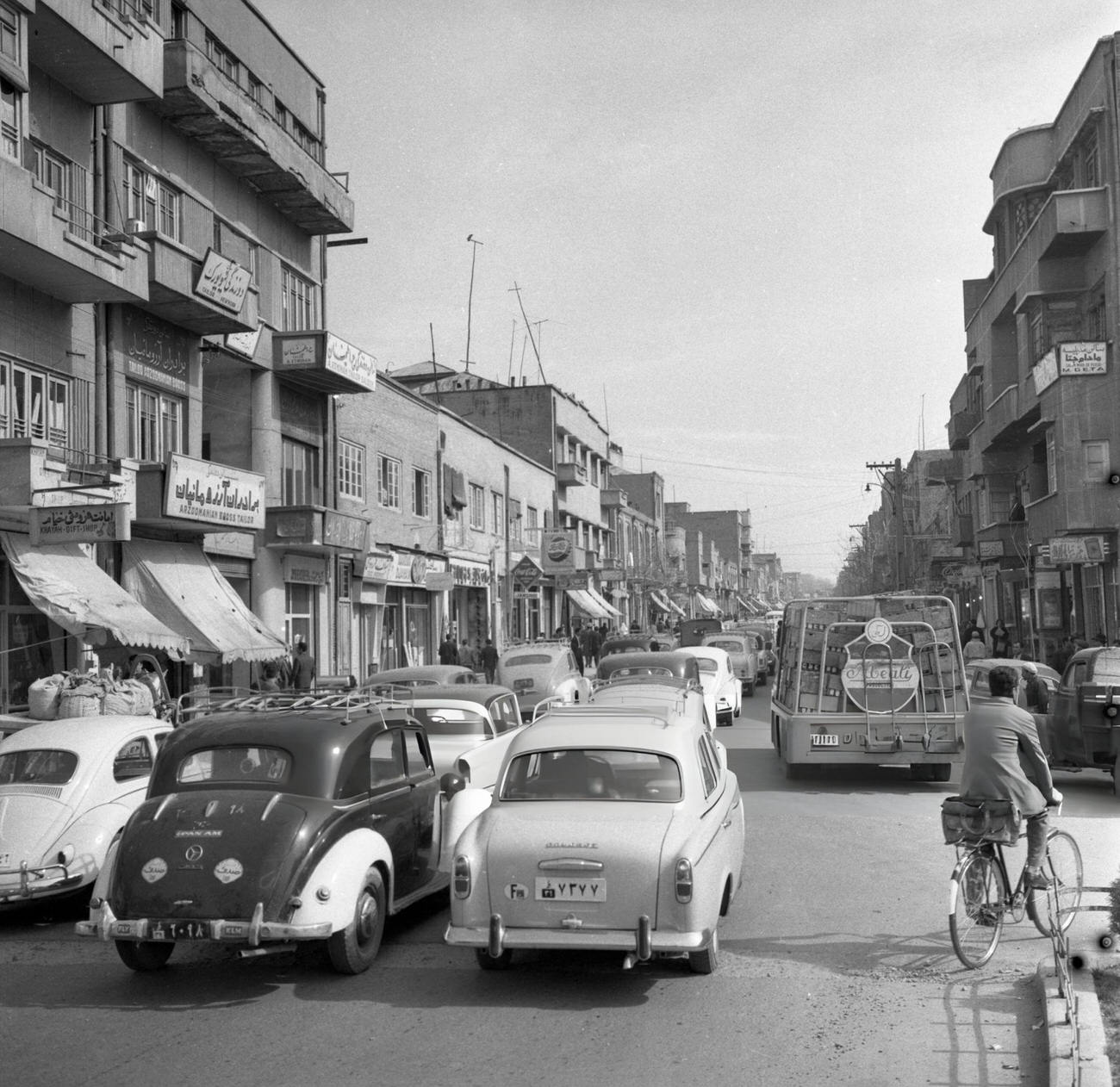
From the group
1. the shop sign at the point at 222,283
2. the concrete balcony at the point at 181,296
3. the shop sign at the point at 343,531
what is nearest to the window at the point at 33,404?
the concrete balcony at the point at 181,296

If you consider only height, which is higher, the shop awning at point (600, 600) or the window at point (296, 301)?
the window at point (296, 301)

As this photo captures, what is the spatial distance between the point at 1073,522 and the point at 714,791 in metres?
25.8

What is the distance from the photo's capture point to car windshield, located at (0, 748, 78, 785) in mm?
9562

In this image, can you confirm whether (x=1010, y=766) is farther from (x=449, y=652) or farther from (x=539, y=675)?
(x=449, y=652)

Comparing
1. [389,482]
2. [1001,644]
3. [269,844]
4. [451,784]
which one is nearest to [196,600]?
[389,482]

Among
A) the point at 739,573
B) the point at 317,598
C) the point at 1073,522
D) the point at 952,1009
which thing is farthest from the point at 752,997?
the point at 739,573

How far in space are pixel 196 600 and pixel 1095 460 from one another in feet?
73.2

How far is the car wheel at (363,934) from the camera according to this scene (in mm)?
7363

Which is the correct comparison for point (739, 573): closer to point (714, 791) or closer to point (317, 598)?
point (317, 598)

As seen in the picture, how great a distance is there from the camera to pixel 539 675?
25500 mm

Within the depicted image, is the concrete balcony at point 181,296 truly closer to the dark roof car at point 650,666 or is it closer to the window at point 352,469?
the window at point 352,469

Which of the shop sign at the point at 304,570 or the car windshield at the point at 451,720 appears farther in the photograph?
the shop sign at the point at 304,570

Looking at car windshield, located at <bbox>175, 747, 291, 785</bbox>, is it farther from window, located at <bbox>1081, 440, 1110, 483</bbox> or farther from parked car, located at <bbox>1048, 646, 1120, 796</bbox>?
window, located at <bbox>1081, 440, 1110, 483</bbox>

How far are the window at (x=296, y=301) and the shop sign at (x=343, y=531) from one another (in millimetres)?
4310
